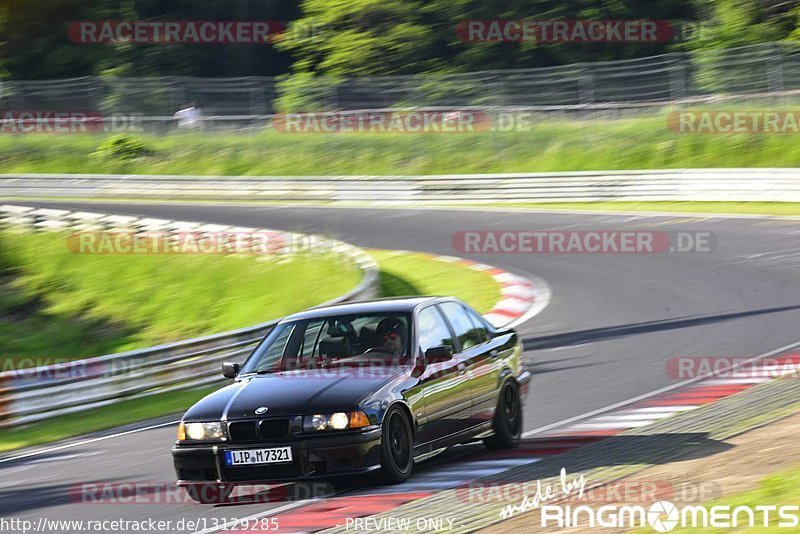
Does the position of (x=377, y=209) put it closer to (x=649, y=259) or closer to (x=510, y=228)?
(x=510, y=228)

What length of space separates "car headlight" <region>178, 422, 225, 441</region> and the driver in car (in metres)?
1.38

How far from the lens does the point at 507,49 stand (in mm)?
48844

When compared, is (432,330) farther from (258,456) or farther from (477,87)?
(477,87)

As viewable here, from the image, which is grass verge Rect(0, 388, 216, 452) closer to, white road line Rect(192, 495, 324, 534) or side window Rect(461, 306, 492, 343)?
side window Rect(461, 306, 492, 343)

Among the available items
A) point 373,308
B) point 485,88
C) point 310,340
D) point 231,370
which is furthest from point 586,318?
point 485,88

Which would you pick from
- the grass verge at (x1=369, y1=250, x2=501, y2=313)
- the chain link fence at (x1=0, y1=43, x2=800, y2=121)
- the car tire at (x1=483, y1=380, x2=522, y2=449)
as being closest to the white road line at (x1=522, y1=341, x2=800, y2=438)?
the car tire at (x1=483, y1=380, x2=522, y2=449)

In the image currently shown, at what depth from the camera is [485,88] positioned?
3319cm

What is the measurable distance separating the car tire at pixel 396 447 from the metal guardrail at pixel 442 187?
64.7 feet

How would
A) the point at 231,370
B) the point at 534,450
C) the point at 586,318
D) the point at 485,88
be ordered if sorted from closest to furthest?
1. the point at 231,370
2. the point at 534,450
3. the point at 586,318
4. the point at 485,88

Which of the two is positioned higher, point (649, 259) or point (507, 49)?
point (507, 49)

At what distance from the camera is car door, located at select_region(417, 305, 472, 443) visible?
329 inches

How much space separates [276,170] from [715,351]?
25103 millimetres

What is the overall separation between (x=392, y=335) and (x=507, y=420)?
136 cm

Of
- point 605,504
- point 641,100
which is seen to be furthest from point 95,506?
point 641,100
